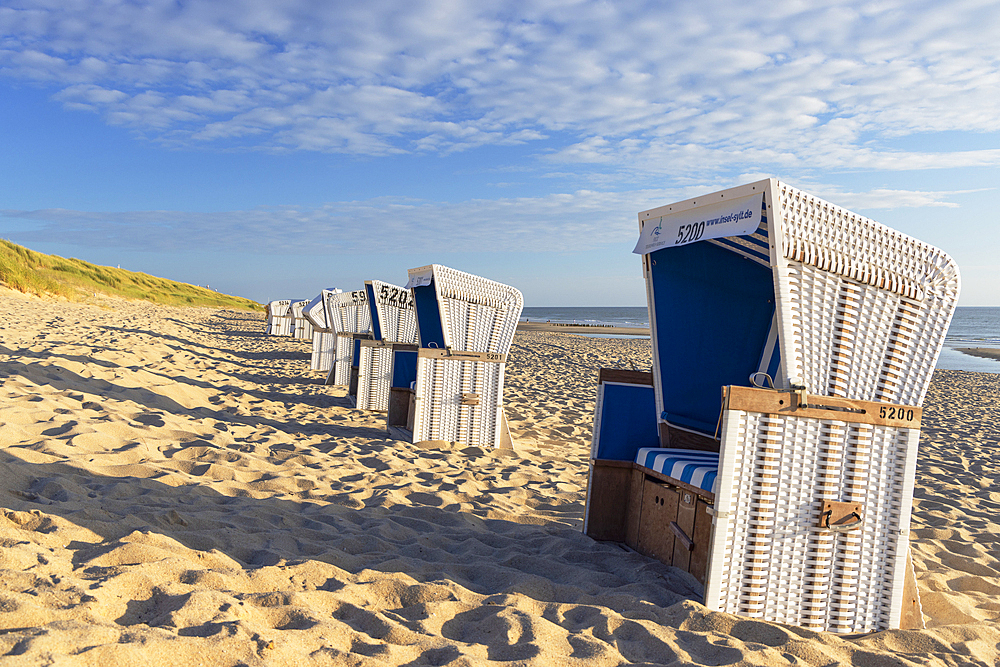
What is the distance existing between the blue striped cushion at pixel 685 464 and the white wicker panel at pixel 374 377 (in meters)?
5.44

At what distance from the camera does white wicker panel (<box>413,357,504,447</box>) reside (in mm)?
6441

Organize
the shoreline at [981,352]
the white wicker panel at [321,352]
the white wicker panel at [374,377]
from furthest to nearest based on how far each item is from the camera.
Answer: the shoreline at [981,352]
the white wicker panel at [321,352]
the white wicker panel at [374,377]

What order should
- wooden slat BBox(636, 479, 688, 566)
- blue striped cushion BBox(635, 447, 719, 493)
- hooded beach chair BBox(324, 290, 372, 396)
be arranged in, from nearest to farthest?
blue striped cushion BBox(635, 447, 719, 493) → wooden slat BBox(636, 479, 688, 566) → hooded beach chair BBox(324, 290, 372, 396)

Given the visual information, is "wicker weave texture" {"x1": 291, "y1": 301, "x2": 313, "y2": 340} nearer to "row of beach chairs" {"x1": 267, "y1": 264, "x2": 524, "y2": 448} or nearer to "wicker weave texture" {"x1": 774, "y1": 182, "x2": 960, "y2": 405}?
"row of beach chairs" {"x1": 267, "y1": 264, "x2": 524, "y2": 448}

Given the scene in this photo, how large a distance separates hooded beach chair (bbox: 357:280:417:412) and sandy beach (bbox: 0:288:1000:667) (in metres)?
1.16

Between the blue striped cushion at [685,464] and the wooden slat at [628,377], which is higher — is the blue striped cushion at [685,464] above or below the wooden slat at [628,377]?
below

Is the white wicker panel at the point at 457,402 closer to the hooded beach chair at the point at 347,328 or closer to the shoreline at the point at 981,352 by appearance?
the hooded beach chair at the point at 347,328

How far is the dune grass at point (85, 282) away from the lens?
22781 mm

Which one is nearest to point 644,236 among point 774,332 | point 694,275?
point 694,275

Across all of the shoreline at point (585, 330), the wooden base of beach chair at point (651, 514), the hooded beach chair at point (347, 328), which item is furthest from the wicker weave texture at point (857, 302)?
the shoreline at point (585, 330)

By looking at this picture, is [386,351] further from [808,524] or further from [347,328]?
[808,524]

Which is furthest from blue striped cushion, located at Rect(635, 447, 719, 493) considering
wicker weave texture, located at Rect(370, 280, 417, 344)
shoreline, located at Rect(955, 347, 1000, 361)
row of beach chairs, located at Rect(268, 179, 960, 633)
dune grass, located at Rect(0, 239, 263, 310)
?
shoreline, located at Rect(955, 347, 1000, 361)

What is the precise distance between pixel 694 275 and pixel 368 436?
4.26 meters

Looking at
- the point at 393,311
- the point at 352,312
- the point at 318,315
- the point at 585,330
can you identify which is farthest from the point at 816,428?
the point at 585,330
